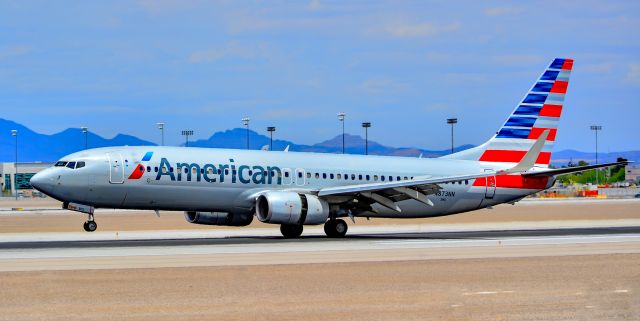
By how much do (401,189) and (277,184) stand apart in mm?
5448

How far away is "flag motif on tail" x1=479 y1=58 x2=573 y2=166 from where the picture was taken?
2158 inches

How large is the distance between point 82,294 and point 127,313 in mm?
3332

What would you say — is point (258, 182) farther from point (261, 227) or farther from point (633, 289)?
point (633, 289)

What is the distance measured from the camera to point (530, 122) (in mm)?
55125

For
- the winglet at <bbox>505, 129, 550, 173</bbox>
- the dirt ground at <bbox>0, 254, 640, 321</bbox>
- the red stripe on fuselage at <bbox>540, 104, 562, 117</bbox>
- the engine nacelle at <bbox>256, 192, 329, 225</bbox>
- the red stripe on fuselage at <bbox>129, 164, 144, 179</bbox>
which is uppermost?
the red stripe on fuselage at <bbox>540, 104, 562, 117</bbox>

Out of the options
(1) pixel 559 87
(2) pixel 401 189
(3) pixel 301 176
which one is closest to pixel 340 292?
(2) pixel 401 189

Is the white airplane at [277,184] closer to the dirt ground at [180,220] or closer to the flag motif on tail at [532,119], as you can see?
the flag motif on tail at [532,119]

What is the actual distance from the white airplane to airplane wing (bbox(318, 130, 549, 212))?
1.7 inches

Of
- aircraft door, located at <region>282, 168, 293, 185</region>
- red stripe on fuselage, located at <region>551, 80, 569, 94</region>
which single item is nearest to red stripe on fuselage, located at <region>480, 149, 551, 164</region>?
red stripe on fuselage, located at <region>551, 80, 569, 94</region>

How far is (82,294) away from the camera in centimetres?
2333

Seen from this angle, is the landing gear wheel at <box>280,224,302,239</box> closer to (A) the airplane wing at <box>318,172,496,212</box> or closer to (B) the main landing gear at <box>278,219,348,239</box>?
(B) the main landing gear at <box>278,219,348,239</box>

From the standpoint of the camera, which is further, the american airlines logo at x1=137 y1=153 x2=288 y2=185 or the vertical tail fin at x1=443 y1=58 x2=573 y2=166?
the vertical tail fin at x1=443 y1=58 x2=573 y2=166

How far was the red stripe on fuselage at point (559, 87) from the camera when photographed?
55.0 metres

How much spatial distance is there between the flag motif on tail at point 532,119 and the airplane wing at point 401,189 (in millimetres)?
6479
